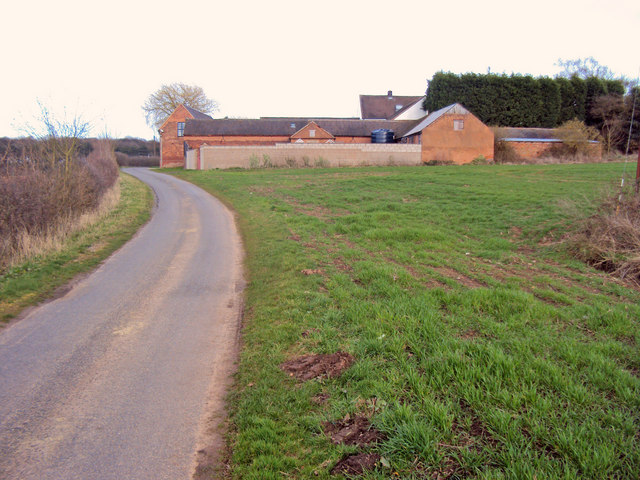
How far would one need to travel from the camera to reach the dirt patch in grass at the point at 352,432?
131 inches

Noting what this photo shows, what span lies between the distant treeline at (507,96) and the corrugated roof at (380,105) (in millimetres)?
13933

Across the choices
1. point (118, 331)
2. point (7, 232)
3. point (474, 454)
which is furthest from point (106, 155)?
point (474, 454)

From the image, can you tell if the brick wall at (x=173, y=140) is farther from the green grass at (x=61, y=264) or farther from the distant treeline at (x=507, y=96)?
the green grass at (x=61, y=264)

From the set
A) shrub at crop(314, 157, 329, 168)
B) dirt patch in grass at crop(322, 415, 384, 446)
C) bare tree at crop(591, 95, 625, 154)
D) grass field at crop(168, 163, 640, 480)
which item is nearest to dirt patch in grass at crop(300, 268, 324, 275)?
grass field at crop(168, 163, 640, 480)

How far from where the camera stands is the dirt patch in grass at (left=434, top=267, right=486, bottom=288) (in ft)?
22.9

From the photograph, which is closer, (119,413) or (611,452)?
(611,452)

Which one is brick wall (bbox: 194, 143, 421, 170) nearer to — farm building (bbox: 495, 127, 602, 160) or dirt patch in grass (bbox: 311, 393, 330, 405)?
farm building (bbox: 495, 127, 602, 160)

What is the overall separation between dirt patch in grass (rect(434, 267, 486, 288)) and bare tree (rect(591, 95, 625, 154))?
45270 mm

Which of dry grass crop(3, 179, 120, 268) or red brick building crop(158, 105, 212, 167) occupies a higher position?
red brick building crop(158, 105, 212, 167)

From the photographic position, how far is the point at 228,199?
901 inches

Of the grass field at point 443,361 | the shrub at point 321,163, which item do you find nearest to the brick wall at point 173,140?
the shrub at point 321,163

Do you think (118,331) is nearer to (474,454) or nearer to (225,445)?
(225,445)

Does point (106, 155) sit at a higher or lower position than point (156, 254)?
higher

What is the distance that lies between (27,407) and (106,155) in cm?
2896
